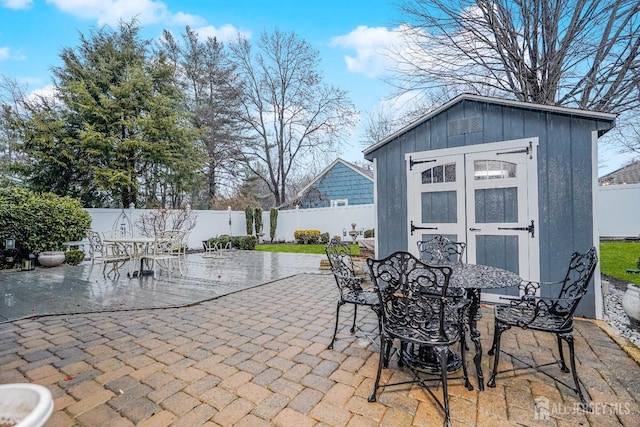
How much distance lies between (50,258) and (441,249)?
28.5 ft

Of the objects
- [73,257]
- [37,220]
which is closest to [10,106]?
[37,220]

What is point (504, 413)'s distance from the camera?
1817mm

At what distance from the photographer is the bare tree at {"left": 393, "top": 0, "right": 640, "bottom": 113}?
16.5 ft

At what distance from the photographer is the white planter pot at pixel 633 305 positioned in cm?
315

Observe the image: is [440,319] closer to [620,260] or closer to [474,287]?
[474,287]

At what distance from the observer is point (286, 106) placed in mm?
16297

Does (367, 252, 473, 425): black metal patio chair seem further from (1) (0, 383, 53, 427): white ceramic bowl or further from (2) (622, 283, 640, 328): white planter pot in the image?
(2) (622, 283, 640, 328): white planter pot

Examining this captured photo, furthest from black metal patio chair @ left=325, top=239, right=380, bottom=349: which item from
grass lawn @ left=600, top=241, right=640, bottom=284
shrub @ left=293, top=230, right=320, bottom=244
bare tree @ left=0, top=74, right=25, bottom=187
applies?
bare tree @ left=0, top=74, right=25, bottom=187

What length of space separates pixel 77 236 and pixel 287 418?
28.9 ft

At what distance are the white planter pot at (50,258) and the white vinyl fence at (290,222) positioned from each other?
4792 millimetres

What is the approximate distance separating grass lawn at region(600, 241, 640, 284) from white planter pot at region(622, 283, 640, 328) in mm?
2498

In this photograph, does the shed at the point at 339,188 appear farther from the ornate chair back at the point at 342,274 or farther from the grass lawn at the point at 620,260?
the ornate chair back at the point at 342,274

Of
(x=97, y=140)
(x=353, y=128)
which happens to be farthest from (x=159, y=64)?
(x=353, y=128)

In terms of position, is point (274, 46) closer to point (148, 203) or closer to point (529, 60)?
point (148, 203)
